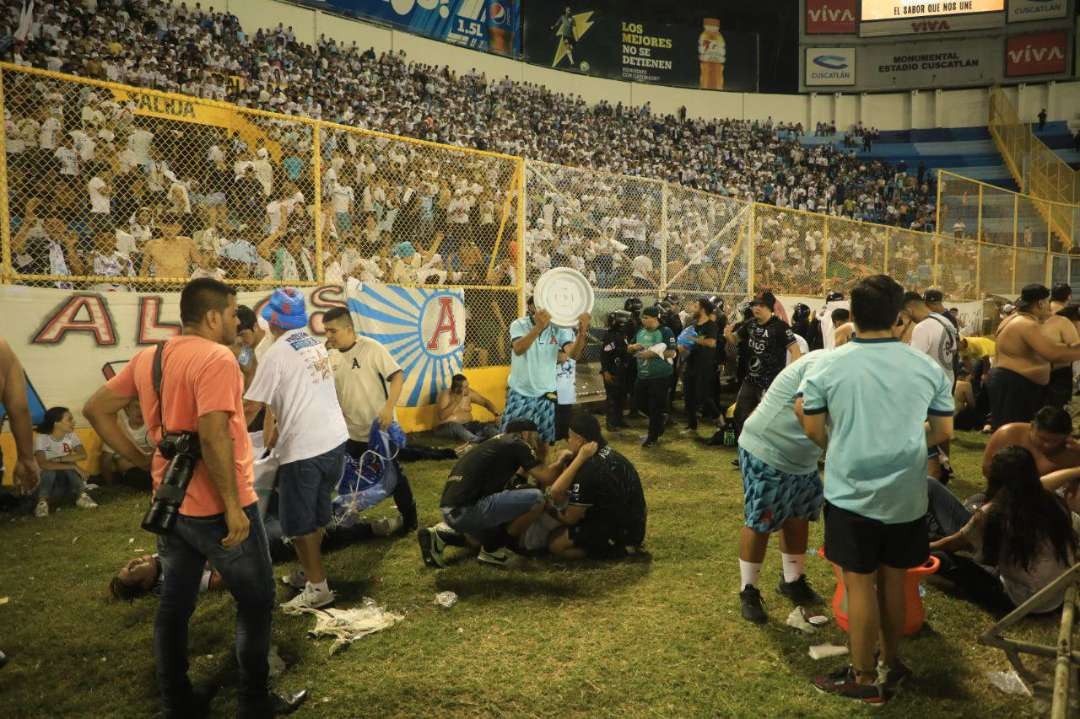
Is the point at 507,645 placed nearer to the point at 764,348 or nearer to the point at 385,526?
the point at 385,526

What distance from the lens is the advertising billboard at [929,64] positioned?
35312mm

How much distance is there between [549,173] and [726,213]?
159 inches

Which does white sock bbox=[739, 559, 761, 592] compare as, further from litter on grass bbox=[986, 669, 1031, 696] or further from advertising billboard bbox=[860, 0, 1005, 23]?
advertising billboard bbox=[860, 0, 1005, 23]

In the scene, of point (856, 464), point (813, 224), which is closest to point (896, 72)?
point (813, 224)

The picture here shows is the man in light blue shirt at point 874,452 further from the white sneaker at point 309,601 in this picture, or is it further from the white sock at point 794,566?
the white sneaker at point 309,601

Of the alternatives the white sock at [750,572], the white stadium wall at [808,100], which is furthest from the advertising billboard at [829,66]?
the white sock at [750,572]

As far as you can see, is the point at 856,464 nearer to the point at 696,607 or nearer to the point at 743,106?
the point at 696,607

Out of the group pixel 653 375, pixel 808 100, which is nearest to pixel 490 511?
pixel 653 375

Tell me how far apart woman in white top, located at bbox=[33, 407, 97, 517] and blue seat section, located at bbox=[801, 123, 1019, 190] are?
3505 centimetres

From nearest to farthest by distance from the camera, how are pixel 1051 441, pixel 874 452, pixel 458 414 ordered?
pixel 874 452 < pixel 1051 441 < pixel 458 414

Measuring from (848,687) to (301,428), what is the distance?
3.02 meters

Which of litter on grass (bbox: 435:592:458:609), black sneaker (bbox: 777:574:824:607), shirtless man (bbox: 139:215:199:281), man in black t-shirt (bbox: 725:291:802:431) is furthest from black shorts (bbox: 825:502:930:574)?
shirtless man (bbox: 139:215:199:281)

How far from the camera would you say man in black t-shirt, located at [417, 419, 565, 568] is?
4.94 metres

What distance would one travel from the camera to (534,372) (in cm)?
677
